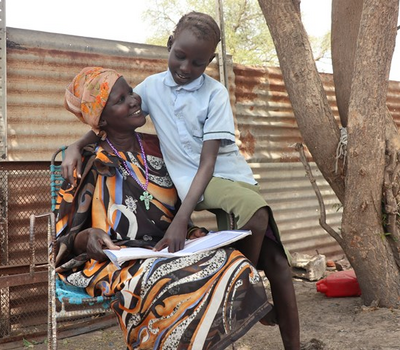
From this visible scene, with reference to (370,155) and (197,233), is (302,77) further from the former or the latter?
(197,233)

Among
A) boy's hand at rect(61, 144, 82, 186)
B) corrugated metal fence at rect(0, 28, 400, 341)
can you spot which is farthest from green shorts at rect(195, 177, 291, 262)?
corrugated metal fence at rect(0, 28, 400, 341)

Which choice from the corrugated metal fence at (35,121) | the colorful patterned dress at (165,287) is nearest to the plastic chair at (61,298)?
the colorful patterned dress at (165,287)

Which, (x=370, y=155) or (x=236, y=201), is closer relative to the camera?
(x=236, y=201)

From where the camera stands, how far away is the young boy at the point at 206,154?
244 centimetres

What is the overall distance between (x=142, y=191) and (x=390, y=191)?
1810 mm

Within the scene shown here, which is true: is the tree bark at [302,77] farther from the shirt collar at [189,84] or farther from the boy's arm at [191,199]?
the boy's arm at [191,199]

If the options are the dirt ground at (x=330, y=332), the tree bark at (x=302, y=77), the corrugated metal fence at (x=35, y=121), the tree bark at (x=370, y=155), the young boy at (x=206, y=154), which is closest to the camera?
the young boy at (x=206, y=154)

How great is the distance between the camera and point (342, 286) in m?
4.21

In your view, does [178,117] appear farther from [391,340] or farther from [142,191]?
[391,340]

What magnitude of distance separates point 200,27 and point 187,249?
3.13 feet

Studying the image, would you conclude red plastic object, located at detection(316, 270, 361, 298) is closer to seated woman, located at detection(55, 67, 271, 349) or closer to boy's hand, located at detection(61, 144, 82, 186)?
seated woman, located at detection(55, 67, 271, 349)

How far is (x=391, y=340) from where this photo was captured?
10.4 ft

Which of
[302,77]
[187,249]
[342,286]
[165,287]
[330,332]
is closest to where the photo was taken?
[165,287]

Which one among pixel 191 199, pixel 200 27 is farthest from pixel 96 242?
pixel 200 27
